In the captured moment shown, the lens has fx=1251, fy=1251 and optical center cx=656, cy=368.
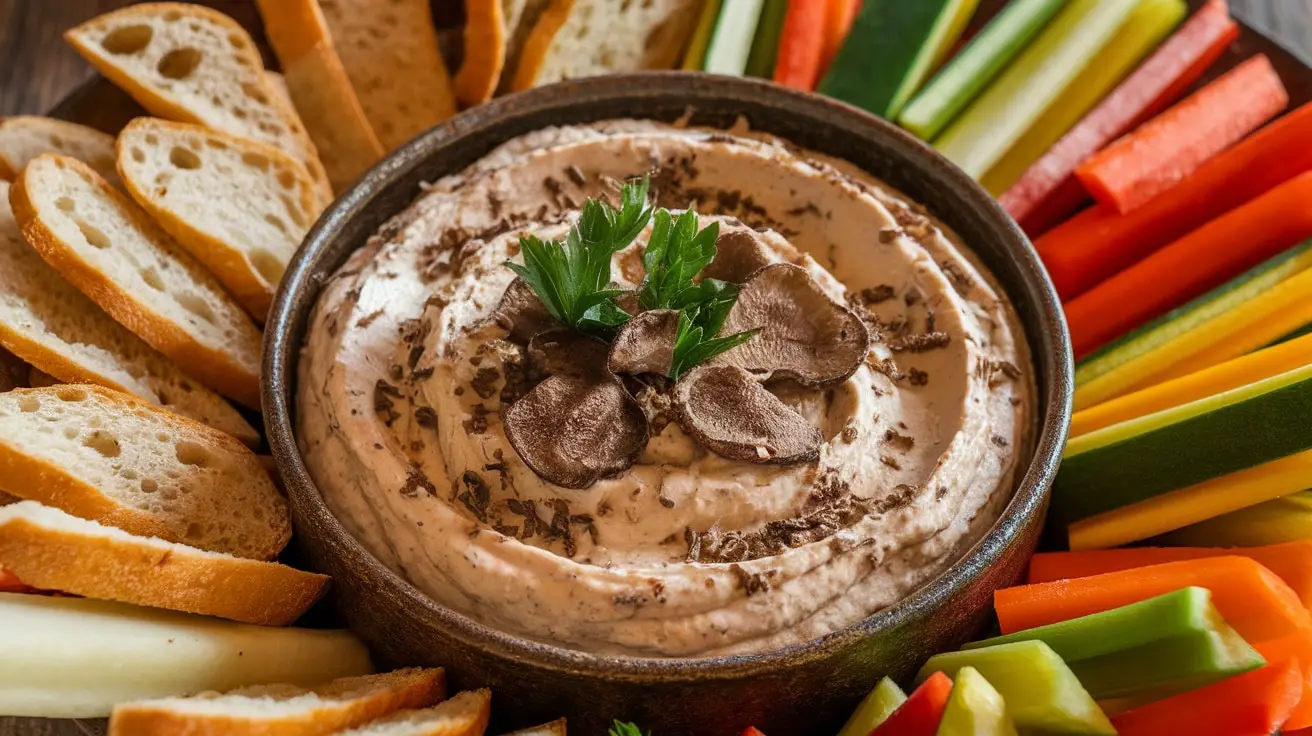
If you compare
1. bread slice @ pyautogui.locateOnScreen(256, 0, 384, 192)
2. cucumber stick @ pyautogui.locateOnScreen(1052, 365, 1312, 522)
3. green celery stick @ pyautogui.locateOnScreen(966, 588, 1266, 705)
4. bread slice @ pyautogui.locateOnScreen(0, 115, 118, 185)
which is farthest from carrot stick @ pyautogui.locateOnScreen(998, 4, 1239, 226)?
bread slice @ pyautogui.locateOnScreen(0, 115, 118, 185)

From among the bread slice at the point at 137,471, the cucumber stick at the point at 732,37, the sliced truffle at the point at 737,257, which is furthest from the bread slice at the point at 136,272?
the cucumber stick at the point at 732,37

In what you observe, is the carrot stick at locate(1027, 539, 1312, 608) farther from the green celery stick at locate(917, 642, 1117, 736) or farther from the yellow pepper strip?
the green celery stick at locate(917, 642, 1117, 736)

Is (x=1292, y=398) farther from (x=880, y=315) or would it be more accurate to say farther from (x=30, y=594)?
(x=30, y=594)

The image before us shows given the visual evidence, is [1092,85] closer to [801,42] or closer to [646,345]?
[801,42]

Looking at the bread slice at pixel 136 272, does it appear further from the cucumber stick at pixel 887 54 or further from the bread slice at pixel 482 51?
the cucumber stick at pixel 887 54

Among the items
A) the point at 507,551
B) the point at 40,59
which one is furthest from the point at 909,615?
the point at 40,59

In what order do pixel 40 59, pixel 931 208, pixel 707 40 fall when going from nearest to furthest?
pixel 931 208, pixel 707 40, pixel 40 59

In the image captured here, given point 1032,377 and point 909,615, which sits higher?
point 1032,377
